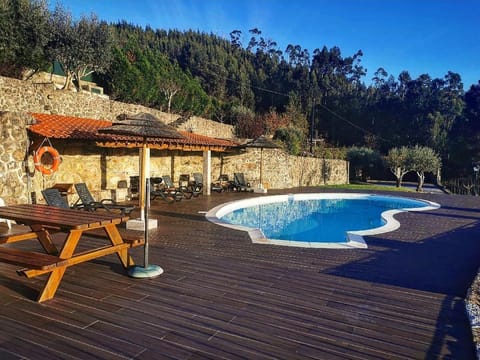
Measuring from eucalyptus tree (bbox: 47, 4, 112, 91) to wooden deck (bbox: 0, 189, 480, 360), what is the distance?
12725 millimetres

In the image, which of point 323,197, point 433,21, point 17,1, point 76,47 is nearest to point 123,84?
point 76,47

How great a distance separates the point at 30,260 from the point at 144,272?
132cm

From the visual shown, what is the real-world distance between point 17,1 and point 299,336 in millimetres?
15669

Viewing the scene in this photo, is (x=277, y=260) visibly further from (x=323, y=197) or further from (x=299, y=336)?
(x=323, y=197)

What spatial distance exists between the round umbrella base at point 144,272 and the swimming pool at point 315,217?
8.26 ft

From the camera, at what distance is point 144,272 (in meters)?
4.34

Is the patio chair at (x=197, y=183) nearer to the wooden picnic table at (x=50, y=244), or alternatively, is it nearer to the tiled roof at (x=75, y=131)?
the tiled roof at (x=75, y=131)

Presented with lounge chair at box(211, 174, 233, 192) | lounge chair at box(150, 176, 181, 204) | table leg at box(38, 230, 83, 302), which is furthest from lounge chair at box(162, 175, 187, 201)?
table leg at box(38, 230, 83, 302)

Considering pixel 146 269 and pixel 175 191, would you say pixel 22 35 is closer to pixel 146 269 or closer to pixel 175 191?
pixel 175 191

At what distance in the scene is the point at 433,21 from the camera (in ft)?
69.0

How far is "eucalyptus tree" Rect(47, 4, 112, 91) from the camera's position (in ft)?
48.0

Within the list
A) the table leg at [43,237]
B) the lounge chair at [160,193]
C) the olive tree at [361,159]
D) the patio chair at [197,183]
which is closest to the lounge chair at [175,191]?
the lounge chair at [160,193]

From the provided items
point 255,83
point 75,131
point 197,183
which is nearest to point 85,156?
point 75,131

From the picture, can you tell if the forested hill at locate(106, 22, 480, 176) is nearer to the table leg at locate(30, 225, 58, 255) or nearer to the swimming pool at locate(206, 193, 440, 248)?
the swimming pool at locate(206, 193, 440, 248)
